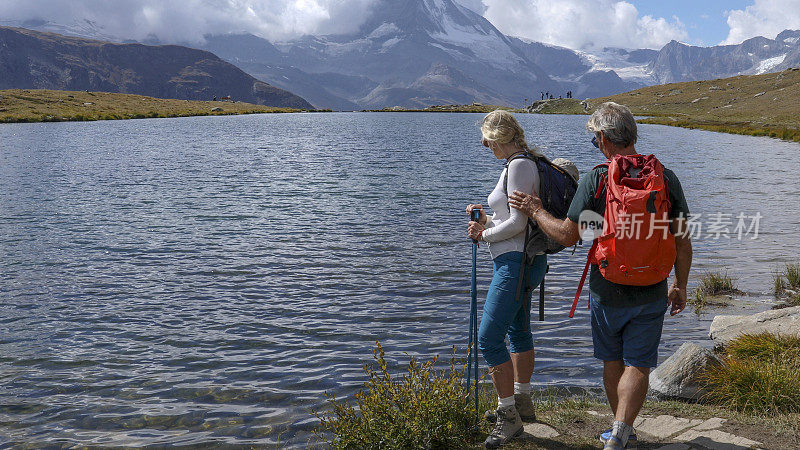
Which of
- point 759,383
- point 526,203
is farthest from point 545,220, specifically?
point 759,383

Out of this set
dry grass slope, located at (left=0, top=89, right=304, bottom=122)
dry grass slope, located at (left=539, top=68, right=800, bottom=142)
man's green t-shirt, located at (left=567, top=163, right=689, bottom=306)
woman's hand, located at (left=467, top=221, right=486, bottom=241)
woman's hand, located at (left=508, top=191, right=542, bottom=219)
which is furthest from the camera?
dry grass slope, located at (left=0, top=89, right=304, bottom=122)

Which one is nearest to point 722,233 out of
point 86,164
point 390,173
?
point 390,173

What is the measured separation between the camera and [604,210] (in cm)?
589

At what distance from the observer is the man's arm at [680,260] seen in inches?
232

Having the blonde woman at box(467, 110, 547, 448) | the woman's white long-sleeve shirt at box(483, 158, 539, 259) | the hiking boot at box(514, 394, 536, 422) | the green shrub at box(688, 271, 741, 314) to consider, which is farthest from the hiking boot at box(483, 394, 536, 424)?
the green shrub at box(688, 271, 741, 314)

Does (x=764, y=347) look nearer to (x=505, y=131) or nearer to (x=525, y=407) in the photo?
(x=525, y=407)

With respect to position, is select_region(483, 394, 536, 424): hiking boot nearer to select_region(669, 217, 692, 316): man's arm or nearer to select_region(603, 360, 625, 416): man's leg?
select_region(603, 360, 625, 416): man's leg

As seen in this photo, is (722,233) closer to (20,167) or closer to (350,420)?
(350,420)

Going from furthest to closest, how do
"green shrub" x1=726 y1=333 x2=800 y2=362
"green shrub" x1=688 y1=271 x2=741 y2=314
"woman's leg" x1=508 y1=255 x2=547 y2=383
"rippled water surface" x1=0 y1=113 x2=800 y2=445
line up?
1. "green shrub" x1=688 y1=271 x2=741 y2=314
2. "rippled water surface" x1=0 y1=113 x2=800 y2=445
3. "green shrub" x1=726 y1=333 x2=800 y2=362
4. "woman's leg" x1=508 y1=255 x2=547 y2=383

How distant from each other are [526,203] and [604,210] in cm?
79

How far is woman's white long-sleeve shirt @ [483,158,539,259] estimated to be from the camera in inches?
255

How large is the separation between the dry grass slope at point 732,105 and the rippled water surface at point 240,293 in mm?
58239

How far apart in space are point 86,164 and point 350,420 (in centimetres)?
4639

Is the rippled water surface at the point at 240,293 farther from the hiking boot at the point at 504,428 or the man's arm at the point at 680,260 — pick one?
the man's arm at the point at 680,260
